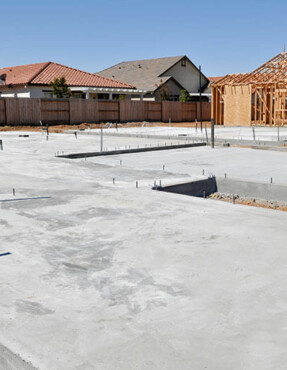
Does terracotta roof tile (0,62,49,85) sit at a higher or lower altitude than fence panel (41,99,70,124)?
higher

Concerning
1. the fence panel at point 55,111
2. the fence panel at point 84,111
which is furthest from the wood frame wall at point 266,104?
the fence panel at point 55,111

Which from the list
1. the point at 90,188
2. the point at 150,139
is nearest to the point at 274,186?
the point at 90,188

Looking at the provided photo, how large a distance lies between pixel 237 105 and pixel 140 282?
32797 millimetres

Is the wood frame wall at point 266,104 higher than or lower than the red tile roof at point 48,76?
lower

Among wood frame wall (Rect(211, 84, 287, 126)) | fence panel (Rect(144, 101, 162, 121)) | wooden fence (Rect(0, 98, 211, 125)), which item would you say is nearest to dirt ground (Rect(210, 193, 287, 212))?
wood frame wall (Rect(211, 84, 287, 126))

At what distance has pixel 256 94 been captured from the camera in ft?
117

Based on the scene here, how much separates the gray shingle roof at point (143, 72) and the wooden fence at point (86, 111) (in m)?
10.5

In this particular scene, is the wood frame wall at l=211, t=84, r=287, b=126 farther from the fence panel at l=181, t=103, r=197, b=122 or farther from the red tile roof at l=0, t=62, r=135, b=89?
the red tile roof at l=0, t=62, r=135, b=89

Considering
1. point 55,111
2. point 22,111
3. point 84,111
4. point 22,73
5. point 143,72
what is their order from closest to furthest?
point 22,111
point 55,111
point 84,111
point 22,73
point 143,72

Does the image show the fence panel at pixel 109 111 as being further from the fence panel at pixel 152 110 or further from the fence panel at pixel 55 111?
the fence panel at pixel 55 111

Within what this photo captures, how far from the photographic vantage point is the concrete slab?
310 cm

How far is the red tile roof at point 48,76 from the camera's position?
1659 inches

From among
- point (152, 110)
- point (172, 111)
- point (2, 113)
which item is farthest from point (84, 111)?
point (172, 111)

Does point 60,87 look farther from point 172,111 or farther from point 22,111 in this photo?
point 172,111
